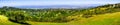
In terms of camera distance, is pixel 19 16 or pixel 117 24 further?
pixel 19 16

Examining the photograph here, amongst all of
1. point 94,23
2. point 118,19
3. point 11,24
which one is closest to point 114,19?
point 118,19

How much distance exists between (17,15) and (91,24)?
1054 inches

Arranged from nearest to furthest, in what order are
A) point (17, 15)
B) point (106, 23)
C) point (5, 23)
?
point (5, 23), point (106, 23), point (17, 15)

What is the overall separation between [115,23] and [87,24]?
29.7 ft

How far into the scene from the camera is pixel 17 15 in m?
91.5

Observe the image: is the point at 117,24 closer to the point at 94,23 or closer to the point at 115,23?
the point at 115,23

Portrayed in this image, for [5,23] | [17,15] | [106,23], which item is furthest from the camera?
[17,15]

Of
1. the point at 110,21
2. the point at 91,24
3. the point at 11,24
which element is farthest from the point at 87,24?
the point at 11,24

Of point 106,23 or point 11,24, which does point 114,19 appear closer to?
point 106,23

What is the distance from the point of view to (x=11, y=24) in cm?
7212

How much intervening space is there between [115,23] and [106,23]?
8.59 feet

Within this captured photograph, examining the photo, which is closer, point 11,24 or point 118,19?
point 11,24

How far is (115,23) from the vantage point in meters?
74.9

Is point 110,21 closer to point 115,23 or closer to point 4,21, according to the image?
point 115,23
